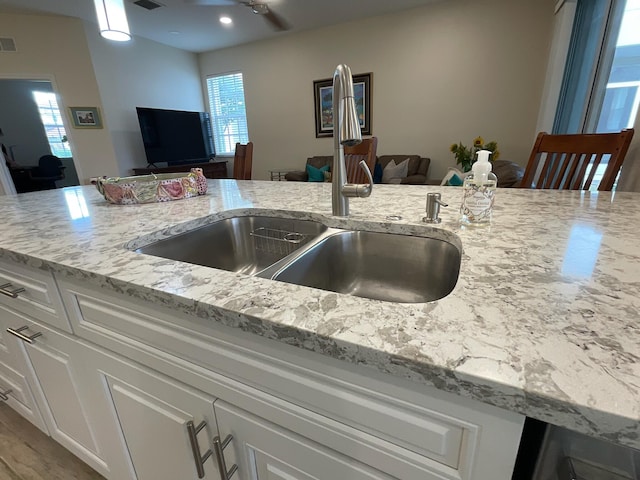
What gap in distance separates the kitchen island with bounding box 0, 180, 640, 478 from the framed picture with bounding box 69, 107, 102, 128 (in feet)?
12.7

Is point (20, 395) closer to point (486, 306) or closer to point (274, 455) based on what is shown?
point (274, 455)

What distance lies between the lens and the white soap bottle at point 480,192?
0.81 m

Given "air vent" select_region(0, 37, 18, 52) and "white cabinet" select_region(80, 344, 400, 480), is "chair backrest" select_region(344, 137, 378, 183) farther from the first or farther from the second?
"air vent" select_region(0, 37, 18, 52)

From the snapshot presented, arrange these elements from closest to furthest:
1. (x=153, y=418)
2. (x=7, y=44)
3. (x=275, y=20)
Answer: (x=153, y=418)
(x=275, y=20)
(x=7, y=44)

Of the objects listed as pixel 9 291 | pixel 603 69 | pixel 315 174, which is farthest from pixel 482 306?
pixel 315 174

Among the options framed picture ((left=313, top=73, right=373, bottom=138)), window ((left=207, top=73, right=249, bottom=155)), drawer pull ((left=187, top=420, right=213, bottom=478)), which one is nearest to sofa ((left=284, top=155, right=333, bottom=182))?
framed picture ((left=313, top=73, right=373, bottom=138))

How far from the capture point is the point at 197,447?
0.62 metres

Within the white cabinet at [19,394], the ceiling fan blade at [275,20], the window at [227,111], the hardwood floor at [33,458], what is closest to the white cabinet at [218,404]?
the white cabinet at [19,394]

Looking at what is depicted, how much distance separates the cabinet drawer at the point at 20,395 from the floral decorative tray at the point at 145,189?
0.75m

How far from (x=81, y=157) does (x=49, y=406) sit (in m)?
4.02

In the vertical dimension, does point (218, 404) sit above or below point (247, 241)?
below

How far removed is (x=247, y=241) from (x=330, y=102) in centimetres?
403

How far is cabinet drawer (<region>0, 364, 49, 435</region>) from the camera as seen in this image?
1122mm

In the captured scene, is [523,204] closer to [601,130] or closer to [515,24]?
[601,130]
